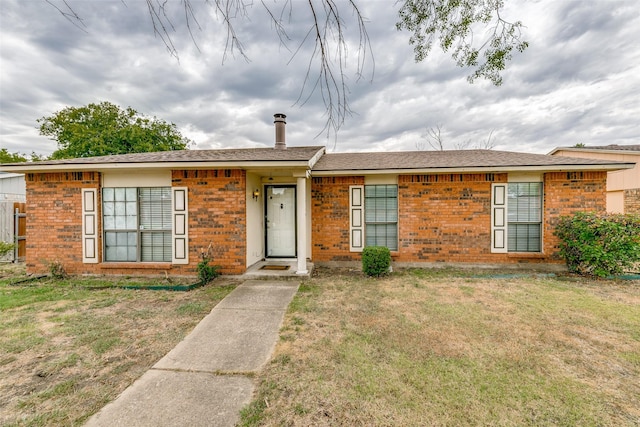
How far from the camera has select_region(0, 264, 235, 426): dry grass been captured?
2.17m

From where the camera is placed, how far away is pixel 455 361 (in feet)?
8.84

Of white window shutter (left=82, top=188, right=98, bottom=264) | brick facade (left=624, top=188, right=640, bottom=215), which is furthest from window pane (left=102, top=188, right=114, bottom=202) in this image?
brick facade (left=624, top=188, right=640, bottom=215)

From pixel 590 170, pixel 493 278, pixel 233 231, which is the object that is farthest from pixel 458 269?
pixel 233 231

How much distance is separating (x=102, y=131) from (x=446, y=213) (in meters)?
26.5

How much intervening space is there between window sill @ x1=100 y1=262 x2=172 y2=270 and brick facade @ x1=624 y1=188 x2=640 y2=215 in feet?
50.1

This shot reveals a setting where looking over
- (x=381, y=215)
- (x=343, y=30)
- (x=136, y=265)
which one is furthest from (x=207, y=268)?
(x=343, y=30)

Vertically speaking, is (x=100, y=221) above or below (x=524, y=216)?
below

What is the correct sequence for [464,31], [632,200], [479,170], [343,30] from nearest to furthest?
[343,30] < [464,31] < [479,170] < [632,200]

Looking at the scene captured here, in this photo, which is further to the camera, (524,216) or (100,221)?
(524,216)

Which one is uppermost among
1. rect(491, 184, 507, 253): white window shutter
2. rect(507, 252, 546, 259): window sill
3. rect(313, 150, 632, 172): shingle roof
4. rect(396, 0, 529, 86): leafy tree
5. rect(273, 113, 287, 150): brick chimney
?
rect(273, 113, 287, 150): brick chimney

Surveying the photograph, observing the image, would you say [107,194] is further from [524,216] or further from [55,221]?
[524,216]

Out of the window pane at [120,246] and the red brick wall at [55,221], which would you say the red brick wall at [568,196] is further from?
the red brick wall at [55,221]

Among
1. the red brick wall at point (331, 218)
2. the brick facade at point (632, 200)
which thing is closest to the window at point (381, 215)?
the red brick wall at point (331, 218)

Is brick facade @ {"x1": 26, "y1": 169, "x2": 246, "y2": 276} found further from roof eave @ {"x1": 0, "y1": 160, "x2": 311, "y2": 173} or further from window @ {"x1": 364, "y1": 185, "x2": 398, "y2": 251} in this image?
window @ {"x1": 364, "y1": 185, "x2": 398, "y2": 251}
